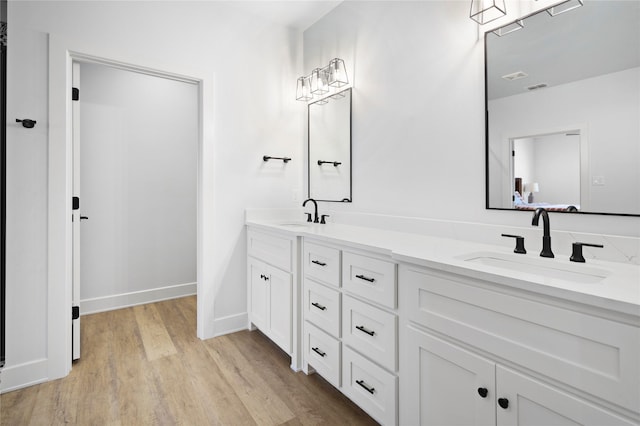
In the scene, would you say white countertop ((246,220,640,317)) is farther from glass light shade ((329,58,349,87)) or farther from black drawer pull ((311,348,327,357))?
glass light shade ((329,58,349,87))

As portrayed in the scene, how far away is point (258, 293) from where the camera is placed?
2.47 meters

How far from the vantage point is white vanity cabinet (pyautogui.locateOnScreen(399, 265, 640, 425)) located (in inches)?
31.4

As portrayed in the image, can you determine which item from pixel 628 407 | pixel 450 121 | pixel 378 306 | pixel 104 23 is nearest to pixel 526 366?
pixel 628 407

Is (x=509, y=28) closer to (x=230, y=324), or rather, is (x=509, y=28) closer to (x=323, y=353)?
(x=323, y=353)

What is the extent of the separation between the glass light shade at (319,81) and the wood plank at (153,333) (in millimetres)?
2257

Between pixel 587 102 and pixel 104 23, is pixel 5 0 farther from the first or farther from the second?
pixel 587 102

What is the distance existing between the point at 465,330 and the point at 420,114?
1.29 m

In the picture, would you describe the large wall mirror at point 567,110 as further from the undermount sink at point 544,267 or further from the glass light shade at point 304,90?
the glass light shade at point 304,90

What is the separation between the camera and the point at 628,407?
2.52 ft

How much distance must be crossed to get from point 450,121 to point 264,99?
63.7 inches

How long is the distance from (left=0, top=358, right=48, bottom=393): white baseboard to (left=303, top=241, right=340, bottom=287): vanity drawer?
1.67 m

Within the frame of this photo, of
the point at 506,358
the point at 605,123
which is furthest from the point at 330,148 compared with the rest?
the point at 506,358

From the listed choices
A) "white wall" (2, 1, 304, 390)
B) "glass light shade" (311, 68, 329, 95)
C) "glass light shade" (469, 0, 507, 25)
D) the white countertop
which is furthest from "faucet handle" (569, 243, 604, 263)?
"white wall" (2, 1, 304, 390)

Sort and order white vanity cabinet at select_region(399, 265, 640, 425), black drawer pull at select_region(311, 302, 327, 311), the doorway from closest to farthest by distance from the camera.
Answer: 1. white vanity cabinet at select_region(399, 265, 640, 425)
2. black drawer pull at select_region(311, 302, 327, 311)
3. the doorway
